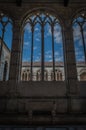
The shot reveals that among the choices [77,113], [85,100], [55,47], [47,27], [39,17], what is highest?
[39,17]

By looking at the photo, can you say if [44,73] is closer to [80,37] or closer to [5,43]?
[5,43]

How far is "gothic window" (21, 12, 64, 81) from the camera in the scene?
24.0ft

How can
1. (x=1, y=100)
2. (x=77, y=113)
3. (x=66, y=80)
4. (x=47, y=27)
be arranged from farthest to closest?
1. (x=47, y=27)
2. (x=66, y=80)
3. (x=1, y=100)
4. (x=77, y=113)

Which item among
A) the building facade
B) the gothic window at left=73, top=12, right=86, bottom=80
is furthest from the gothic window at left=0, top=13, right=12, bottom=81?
the gothic window at left=73, top=12, right=86, bottom=80

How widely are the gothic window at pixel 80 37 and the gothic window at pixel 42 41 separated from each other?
782 mm

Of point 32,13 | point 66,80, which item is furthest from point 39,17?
point 66,80

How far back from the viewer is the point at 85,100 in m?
6.19

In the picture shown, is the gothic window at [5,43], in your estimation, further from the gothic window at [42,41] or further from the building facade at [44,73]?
the gothic window at [42,41]

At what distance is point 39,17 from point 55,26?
3.36 ft

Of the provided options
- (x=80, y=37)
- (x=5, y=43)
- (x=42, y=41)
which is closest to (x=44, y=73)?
(x=42, y=41)

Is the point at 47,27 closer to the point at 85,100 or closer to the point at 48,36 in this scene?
the point at 48,36

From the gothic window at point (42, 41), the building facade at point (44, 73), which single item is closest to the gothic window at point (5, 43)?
the building facade at point (44, 73)

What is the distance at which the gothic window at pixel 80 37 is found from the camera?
24.2 feet

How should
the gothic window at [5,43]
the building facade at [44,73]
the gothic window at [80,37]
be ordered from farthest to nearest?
the gothic window at [80,37], the gothic window at [5,43], the building facade at [44,73]
